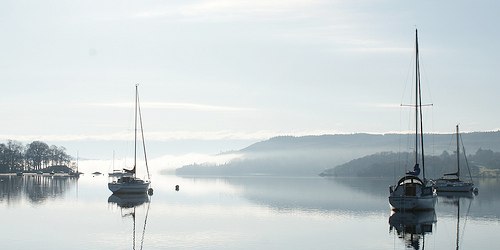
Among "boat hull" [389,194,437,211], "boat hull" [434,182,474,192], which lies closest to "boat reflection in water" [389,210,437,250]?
"boat hull" [389,194,437,211]

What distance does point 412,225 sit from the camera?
58344 mm

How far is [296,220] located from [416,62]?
30.8 meters

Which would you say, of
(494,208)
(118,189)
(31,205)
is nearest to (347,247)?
(494,208)

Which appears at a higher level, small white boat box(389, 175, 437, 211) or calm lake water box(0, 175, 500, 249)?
small white boat box(389, 175, 437, 211)

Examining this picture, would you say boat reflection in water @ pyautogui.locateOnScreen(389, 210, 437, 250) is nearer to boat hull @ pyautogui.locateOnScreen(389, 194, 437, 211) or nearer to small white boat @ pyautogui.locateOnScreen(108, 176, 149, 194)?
boat hull @ pyautogui.locateOnScreen(389, 194, 437, 211)

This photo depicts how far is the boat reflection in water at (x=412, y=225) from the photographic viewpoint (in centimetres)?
4842

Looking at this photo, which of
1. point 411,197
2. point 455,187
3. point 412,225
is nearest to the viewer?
point 412,225

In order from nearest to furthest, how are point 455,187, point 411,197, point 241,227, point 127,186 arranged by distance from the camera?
point 241,227, point 411,197, point 127,186, point 455,187

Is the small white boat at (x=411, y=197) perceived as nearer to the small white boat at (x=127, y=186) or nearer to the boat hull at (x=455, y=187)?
the small white boat at (x=127, y=186)

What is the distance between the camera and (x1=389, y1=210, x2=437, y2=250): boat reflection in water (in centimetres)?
4842

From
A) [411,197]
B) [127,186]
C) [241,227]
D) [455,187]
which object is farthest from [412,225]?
[455,187]

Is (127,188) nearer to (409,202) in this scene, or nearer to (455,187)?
(409,202)

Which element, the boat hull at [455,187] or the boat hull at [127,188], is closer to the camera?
the boat hull at [127,188]

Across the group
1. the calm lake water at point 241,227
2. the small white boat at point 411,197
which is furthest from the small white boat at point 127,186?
the small white boat at point 411,197
